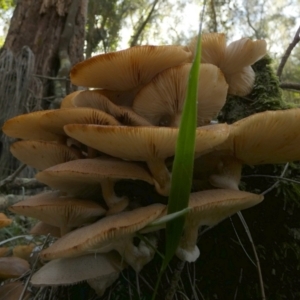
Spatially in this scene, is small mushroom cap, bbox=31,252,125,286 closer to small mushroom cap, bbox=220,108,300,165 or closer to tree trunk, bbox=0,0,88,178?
small mushroom cap, bbox=220,108,300,165

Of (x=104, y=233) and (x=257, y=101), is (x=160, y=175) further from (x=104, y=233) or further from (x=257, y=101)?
(x=257, y=101)

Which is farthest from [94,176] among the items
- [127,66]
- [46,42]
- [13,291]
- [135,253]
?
[46,42]

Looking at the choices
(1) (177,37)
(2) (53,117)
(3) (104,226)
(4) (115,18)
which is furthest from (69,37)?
(1) (177,37)

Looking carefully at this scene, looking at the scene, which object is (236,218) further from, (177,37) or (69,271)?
(177,37)

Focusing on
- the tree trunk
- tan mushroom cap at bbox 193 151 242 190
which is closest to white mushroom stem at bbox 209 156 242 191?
tan mushroom cap at bbox 193 151 242 190

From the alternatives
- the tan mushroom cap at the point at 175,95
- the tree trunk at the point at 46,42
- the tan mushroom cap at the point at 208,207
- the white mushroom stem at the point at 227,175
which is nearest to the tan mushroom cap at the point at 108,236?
the tan mushroom cap at the point at 208,207

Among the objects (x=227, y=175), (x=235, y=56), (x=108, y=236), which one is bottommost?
(x=108, y=236)

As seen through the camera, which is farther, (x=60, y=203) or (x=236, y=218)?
(x=236, y=218)
